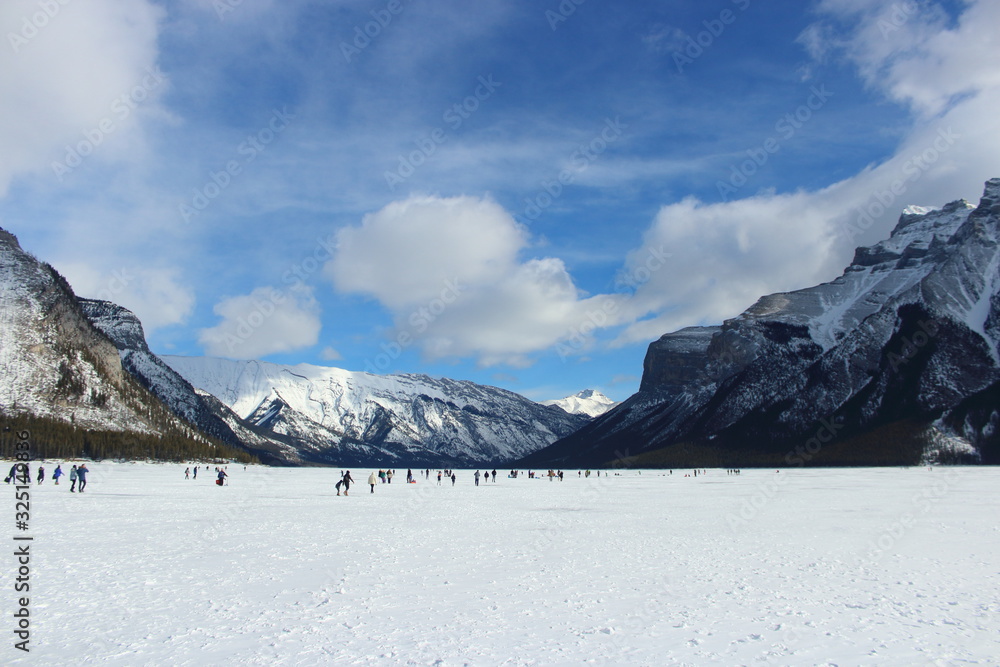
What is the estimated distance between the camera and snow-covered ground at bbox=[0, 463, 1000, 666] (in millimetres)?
11266

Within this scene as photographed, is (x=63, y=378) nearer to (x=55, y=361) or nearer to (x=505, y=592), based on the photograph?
(x=55, y=361)

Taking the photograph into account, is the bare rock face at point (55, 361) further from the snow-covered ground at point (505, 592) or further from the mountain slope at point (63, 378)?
the snow-covered ground at point (505, 592)

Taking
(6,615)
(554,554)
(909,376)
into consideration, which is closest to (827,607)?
(554,554)

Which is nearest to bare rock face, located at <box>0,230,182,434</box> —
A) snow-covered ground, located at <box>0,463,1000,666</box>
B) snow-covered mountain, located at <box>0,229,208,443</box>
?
snow-covered mountain, located at <box>0,229,208,443</box>

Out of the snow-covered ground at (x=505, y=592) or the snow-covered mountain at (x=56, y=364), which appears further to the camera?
the snow-covered mountain at (x=56, y=364)

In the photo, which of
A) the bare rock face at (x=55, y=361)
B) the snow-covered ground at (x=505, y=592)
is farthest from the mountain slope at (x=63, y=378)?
the snow-covered ground at (x=505, y=592)

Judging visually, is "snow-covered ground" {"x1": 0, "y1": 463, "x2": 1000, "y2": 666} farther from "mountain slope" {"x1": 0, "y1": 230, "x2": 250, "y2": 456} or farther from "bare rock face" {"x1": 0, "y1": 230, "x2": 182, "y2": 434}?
"bare rock face" {"x1": 0, "y1": 230, "x2": 182, "y2": 434}

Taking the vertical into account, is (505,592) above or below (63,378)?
below

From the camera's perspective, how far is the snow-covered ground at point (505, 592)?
1127 centimetres

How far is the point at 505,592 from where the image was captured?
15805 mm

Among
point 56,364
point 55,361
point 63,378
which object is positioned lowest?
point 63,378

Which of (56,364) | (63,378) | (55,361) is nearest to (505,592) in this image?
(63,378)

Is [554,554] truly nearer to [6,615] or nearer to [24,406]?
[6,615]

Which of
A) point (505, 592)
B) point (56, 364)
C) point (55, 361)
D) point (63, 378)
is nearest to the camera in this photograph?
point (505, 592)
